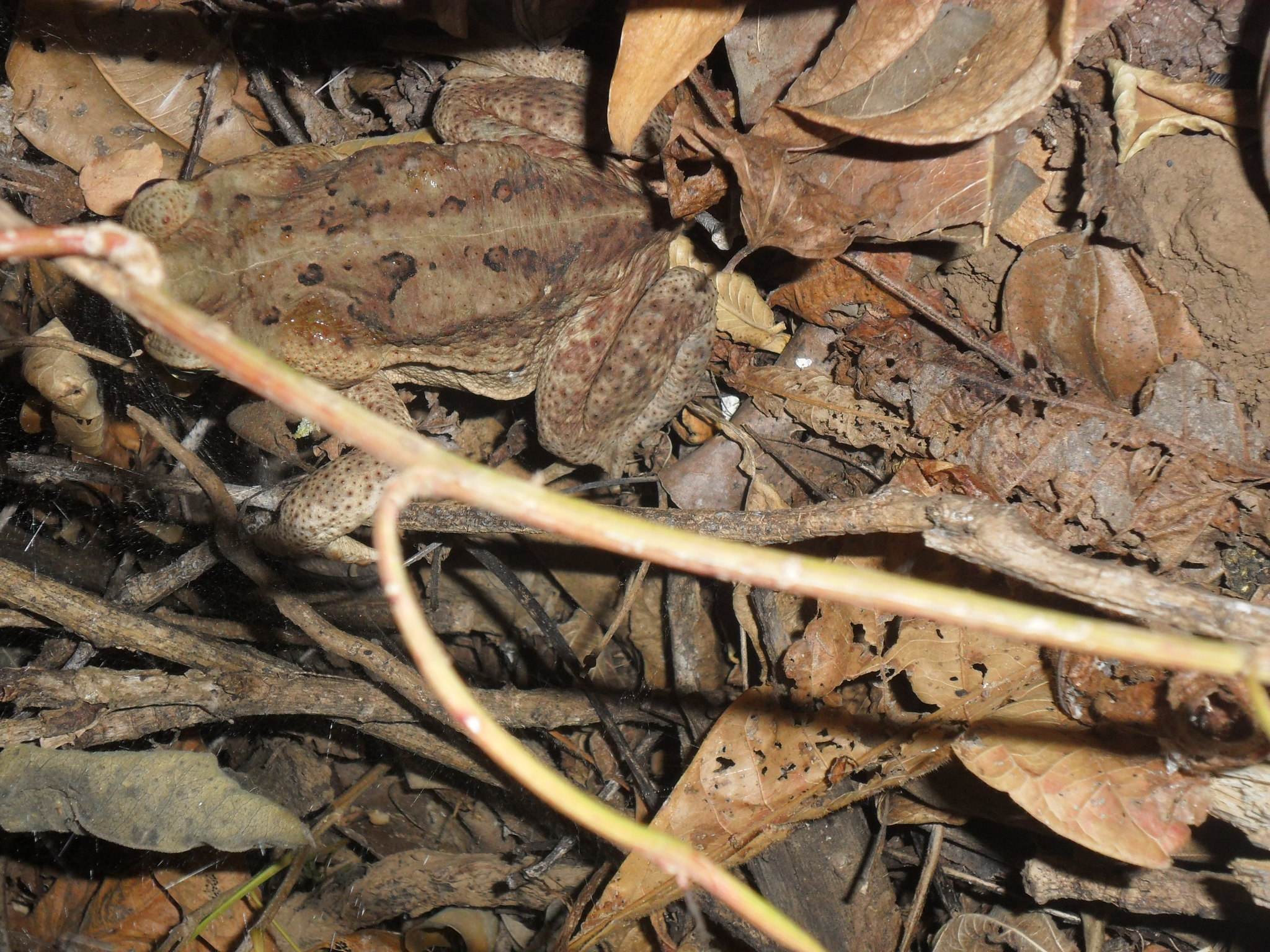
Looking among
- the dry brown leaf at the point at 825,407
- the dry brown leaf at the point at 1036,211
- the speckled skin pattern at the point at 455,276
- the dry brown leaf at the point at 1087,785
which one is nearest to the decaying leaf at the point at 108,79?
the speckled skin pattern at the point at 455,276

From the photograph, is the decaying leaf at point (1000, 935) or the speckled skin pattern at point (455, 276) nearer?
the speckled skin pattern at point (455, 276)

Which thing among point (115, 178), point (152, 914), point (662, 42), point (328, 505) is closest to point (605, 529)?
point (662, 42)

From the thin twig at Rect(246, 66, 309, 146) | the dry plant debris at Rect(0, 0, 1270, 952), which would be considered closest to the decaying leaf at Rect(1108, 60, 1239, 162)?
the dry plant debris at Rect(0, 0, 1270, 952)

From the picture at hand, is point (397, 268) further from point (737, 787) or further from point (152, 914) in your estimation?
point (152, 914)

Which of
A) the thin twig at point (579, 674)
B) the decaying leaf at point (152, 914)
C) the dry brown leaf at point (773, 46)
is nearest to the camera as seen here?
the dry brown leaf at point (773, 46)

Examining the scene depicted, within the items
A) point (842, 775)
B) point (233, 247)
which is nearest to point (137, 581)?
point (233, 247)

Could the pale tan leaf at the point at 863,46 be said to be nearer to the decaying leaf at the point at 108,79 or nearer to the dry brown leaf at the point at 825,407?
the dry brown leaf at the point at 825,407

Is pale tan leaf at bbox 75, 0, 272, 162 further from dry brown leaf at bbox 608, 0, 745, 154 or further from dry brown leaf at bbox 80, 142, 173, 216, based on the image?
dry brown leaf at bbox 608, 0, 745, 154
